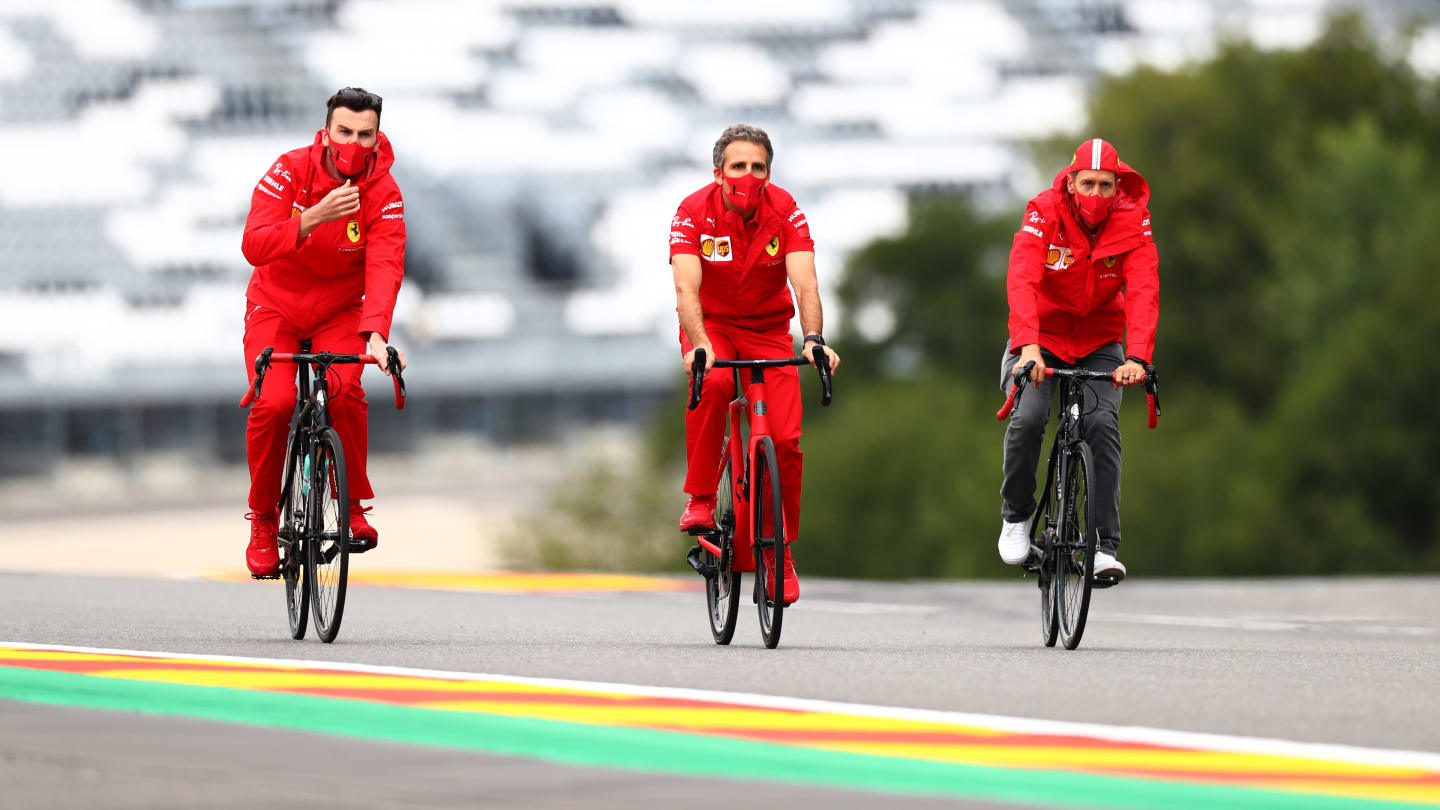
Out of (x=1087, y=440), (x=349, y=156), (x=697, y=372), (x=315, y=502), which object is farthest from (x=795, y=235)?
(x=315, y=502)

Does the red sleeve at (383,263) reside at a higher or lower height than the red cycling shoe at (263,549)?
higher

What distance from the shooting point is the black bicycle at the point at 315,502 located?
9.23m

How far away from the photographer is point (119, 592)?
1400 cm

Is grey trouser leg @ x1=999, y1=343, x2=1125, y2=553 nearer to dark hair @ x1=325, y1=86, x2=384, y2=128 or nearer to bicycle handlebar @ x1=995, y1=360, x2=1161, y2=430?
bicycle handlebar @ x1=995, y1=360, x2=1161, y2=430

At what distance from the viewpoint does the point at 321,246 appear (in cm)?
962

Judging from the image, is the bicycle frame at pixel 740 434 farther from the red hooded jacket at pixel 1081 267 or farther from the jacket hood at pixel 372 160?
the jacket hood at pixel 372 160

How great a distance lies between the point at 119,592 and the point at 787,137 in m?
91.9

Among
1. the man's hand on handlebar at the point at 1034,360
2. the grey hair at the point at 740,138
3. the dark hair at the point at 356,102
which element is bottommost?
the man's hand on handlebar at the point at 1034,360

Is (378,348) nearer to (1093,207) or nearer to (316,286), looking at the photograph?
(316,286)

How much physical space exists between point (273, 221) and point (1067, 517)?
3.36 metres

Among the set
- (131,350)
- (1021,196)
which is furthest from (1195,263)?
(131,350)

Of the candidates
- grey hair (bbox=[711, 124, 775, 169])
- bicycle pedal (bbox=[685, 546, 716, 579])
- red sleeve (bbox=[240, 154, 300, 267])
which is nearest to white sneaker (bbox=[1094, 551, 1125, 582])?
bicycle pedal (bbox=[685, 546, 716, 579])

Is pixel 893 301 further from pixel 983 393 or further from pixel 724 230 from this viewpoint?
pixel 724 230

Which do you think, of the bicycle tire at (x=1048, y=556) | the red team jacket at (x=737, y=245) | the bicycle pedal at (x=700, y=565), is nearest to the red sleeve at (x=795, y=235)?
the red team jacket at (x=737, y=245)
